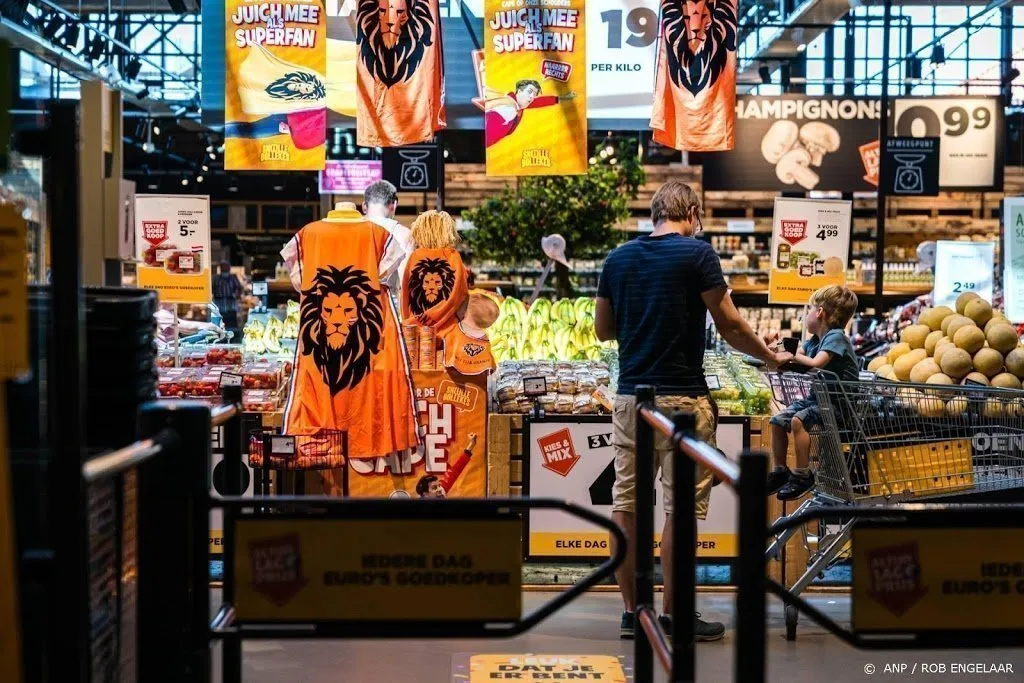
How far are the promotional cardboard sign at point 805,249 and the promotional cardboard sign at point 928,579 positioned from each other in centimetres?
528

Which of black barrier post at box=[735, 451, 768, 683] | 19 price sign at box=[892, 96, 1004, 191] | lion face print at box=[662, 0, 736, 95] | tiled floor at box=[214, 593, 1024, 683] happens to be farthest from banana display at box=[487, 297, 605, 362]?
black barrier post at box=[735, 451, 768, 683]

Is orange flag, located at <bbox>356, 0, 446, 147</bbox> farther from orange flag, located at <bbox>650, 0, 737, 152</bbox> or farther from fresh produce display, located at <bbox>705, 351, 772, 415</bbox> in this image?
fresh produce display, located at <bbox>705, 351, 772, 415</bbox>

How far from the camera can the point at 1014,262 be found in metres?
7.12

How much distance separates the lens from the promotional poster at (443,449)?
596cm

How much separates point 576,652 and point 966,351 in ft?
7.21

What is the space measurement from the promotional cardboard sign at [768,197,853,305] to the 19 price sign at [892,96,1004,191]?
3.57 meters

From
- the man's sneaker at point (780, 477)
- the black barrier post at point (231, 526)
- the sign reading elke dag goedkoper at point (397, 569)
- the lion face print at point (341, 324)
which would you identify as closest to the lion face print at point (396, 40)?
the lion face print at point (341, 324)

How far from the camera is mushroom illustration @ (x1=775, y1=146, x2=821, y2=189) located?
1002 cm

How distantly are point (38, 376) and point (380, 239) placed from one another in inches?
150

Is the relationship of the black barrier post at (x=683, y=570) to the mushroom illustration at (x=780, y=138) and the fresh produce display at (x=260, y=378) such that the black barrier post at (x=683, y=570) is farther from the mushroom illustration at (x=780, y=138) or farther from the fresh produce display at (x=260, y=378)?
the mushroom illustration at (x=780, y=138)

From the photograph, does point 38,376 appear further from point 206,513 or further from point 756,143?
point 756,143

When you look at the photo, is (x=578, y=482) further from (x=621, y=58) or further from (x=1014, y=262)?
(x=621, y=58)

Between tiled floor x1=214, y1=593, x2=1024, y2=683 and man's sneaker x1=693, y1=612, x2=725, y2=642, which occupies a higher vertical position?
man's sneaker x1=693, y1=612, x2=725, y2=642

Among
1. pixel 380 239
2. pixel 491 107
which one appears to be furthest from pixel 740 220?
pixel 380 239
